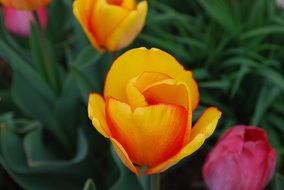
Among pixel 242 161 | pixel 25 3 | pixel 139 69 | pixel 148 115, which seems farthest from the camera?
pixel 25 3

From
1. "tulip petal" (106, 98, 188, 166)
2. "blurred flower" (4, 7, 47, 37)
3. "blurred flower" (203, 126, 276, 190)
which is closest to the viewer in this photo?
"tulip petal" (106, 98, 188, 166)

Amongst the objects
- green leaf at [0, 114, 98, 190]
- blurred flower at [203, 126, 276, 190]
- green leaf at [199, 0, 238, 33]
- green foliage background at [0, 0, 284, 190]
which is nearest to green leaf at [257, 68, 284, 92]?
green foliage background at [0, 0, 284, 190]

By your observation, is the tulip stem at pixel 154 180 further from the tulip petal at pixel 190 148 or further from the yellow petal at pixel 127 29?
the yellow petal at pixel 127 29

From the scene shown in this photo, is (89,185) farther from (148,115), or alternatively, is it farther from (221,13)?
(221,13)

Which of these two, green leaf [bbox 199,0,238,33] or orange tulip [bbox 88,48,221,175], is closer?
orange tulip [bbox 88,48,221,175]

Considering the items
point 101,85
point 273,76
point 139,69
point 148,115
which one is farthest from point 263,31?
point 148,115

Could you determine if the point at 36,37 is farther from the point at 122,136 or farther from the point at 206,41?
the point at 122,136

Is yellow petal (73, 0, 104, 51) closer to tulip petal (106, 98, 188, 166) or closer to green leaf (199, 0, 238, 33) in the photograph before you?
tulip petal (106, 98, 188, 166)
